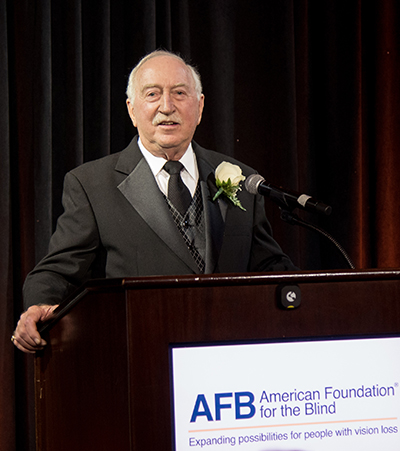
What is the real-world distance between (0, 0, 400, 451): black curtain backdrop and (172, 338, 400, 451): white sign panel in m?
1.35

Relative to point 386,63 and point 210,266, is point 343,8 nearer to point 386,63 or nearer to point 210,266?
point 386,63

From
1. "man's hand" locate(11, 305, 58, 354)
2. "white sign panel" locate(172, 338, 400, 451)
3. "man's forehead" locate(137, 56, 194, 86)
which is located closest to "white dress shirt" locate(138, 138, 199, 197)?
"man's forehead" locate(137, 56, 194, 86)

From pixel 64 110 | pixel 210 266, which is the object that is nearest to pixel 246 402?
pixel 210 266

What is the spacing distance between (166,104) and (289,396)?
1109 millimetres

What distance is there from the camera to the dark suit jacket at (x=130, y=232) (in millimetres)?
1545

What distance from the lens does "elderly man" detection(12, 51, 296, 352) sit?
156cm

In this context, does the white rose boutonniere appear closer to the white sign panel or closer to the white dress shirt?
the white dress shirt

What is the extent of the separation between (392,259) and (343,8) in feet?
4.01

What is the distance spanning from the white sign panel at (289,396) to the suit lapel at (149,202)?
2.24ft

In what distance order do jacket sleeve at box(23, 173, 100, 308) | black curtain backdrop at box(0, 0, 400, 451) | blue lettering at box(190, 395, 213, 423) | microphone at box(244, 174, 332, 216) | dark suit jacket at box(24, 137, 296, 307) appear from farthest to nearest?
black curtain backdrop at box(0, 0, 400, 451) → dark suit jacket at box(24, 137, 296, 307) → jacket sleeve at box(23, 173, 100, 308) → microphone at box(244, 174, 332, 216) → blue lettering at box(190, 395, 213, 423)

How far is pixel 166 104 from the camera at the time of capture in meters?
1.70

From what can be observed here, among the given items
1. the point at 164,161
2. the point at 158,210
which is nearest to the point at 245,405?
the point at 158,210

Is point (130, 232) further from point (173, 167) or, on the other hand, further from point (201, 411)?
point (201, 411)

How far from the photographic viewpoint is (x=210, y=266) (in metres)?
1.57
